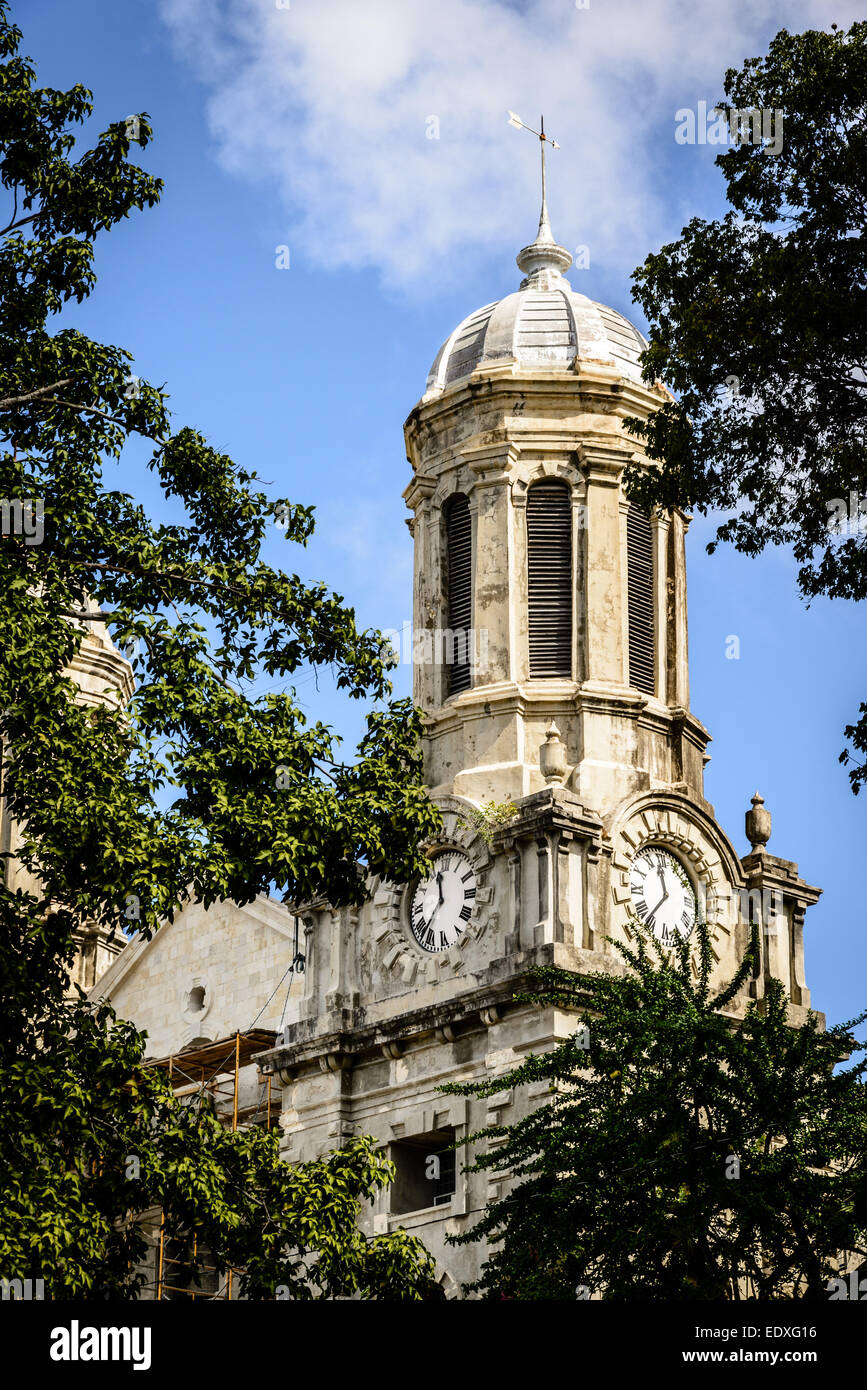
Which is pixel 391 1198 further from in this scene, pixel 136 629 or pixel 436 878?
pixel 136 629

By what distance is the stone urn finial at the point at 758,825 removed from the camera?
42250mm

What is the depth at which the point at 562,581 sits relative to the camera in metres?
42.3

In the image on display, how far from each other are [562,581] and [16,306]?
1764 cm

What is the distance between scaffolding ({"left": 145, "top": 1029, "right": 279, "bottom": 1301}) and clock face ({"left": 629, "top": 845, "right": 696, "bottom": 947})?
765 centimetres

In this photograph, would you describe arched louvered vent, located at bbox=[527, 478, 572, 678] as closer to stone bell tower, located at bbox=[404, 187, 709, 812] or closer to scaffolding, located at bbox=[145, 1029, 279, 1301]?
stone bell tower, located at bbox=[404, 187, 709, 812]

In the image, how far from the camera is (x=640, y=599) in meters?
43.0

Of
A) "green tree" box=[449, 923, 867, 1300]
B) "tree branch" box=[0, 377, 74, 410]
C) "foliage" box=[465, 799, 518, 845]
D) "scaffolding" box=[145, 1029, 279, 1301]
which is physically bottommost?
"green tree" box=[449, 923, 867, 1300]

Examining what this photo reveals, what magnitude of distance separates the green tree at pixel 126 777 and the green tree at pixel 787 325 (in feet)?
14.8

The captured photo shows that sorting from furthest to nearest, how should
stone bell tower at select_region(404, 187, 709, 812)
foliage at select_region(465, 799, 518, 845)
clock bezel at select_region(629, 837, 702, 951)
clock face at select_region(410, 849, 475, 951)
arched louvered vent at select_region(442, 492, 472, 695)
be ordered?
arched louvered vent at select_region(442, 492, 472, 695) → stone bell tower at select_region(404, 187, 709, 812) → clock bezel at select_region(629, 837, 702, 951) → clock face at select_region(410, 849, 475, 951) → foliage at select_region(465, 799, 518, 845)

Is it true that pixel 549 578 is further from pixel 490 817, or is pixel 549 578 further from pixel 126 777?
pixel 126 777

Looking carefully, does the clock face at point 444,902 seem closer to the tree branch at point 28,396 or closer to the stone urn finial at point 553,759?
the stone urn finial at point 553,759

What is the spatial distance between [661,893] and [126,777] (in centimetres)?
1818

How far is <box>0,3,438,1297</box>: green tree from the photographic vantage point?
23078 millimetres

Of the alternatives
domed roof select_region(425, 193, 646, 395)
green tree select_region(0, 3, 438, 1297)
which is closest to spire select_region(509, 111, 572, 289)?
domed roof select_region(425, 193, 646, 395)
